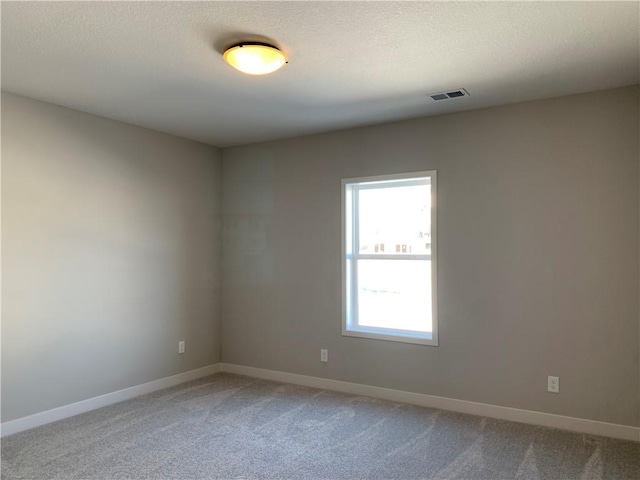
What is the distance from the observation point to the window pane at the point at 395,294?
405cm

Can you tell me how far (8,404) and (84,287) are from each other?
1001mm

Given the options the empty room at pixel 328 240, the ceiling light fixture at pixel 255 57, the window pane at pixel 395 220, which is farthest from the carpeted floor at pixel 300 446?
the ceiling light fixture at pixel 255 57

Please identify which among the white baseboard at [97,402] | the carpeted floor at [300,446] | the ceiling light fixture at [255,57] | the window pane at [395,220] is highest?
the ceiling light fixture at [255,57]

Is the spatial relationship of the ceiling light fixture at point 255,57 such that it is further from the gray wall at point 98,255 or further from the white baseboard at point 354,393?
the white baseboard at point 354,393

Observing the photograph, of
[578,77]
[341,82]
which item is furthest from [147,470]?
[578,77]

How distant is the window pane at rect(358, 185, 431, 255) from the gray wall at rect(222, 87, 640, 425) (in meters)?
0.20

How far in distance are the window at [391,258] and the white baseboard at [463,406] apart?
0.49m

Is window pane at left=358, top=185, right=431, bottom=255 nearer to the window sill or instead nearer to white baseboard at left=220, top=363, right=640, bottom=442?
the window sill

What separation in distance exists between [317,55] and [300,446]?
2564 mm

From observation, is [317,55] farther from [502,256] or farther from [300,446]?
[300,446]

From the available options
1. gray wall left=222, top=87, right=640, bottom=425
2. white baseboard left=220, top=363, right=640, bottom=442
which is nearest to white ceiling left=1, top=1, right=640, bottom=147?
gray wall left=222, top=87, right=640, bottom=425

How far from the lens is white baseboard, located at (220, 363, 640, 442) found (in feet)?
10.6

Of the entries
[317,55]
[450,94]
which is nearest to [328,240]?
[450,94]

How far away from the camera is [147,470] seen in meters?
2.75
